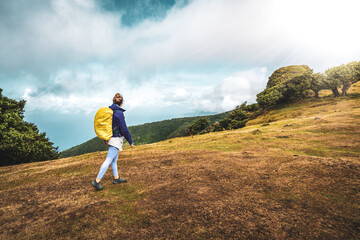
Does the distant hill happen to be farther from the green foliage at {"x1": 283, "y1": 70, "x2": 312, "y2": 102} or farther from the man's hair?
the man's hair

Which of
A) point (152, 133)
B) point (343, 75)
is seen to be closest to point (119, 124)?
point (343, 75)

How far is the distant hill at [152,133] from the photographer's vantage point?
449 feet

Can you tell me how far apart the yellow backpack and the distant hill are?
127729 millimetres

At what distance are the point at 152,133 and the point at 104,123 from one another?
154371 mm

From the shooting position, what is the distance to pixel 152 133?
158125 mm

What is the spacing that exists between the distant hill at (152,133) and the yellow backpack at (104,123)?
128 m

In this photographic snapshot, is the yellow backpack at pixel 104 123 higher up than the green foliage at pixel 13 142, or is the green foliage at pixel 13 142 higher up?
the green foliage at pixel 13 142

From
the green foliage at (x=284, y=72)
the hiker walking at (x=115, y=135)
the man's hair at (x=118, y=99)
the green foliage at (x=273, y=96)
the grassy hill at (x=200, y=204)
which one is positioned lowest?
the grassy hill at (x=200, y=204)

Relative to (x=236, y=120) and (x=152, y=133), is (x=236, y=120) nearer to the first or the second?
(x=236, y=120)

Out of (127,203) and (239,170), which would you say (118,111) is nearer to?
(127,203)

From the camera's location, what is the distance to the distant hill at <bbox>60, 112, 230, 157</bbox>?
137 m

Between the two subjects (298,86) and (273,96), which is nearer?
(298,86)

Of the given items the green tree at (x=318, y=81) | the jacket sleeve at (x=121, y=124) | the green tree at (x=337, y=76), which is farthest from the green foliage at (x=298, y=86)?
the jacket sleeve at (x=121, y=124)

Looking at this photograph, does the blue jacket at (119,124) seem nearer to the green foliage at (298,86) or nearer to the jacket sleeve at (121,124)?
the jacket sleeve at (121,124)
